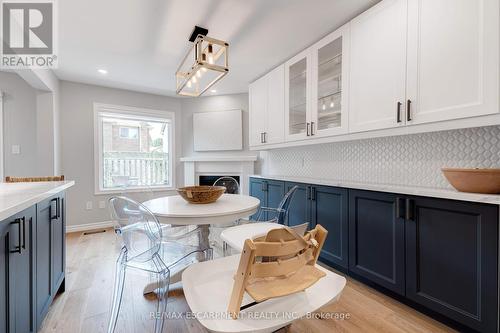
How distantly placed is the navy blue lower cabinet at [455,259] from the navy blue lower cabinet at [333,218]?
552 millimetres

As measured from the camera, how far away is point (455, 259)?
4.82ft

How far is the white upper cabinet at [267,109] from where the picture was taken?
3170 mm

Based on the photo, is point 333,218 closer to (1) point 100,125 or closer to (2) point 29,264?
(2) point 29,264

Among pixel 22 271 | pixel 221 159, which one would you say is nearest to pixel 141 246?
pixel 22 271

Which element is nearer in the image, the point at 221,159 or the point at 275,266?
the point at 275,266

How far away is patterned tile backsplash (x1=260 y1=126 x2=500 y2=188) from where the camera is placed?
1688 mm

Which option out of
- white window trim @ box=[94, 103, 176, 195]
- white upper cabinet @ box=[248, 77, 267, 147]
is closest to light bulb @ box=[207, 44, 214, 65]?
white upper cabinet @ box=[248, 77, 267, 147]

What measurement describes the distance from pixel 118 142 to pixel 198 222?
136 inches

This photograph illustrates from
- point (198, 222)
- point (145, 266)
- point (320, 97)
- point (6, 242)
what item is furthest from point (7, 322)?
point (320, 97)

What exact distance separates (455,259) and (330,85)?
1788 millimetres

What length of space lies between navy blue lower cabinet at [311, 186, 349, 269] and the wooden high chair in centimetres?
147

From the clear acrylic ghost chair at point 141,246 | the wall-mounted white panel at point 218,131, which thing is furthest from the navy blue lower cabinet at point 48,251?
the wall-mounted white panel at point 218,131

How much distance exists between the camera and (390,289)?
72.7 inches

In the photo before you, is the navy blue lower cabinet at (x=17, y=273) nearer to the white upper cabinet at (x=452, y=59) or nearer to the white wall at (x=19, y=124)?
the white upper cabinet at (x=452, y=59)
